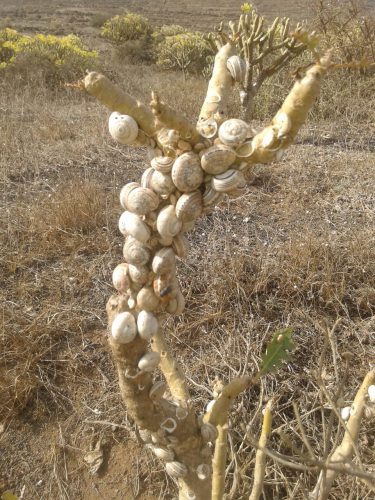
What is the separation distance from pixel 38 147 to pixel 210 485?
4.03 meters

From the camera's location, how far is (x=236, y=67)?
0.66 metres

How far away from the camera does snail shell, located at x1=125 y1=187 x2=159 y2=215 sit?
617mm

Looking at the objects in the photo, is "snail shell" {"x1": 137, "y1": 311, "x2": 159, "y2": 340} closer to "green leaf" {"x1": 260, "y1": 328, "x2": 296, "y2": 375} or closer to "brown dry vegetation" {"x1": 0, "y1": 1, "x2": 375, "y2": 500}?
"green leaf" {"x1": 260, "y1": 328, "x2": 296, "y2": 375}

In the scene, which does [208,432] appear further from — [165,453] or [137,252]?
[137,252]

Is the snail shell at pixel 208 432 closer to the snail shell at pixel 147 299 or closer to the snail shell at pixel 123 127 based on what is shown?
the snail shell at pixel 147 299

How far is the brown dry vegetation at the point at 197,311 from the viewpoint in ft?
5.53

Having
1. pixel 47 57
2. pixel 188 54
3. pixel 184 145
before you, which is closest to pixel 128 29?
pixel 188 54

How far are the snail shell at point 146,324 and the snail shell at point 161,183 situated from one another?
8.0 inches

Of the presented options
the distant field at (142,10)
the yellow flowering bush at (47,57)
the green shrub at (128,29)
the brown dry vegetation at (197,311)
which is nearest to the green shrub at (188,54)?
the yellow flowering bush at (47,57)

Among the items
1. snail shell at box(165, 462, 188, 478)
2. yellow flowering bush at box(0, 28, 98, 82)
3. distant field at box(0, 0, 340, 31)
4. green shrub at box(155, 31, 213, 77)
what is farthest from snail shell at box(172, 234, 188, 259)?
distant field at box(0, 0, 340, 31)

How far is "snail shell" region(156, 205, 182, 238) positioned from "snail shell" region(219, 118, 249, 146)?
127mm

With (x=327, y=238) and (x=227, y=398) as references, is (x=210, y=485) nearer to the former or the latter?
(x=227, y=398)

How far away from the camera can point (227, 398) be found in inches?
32.9

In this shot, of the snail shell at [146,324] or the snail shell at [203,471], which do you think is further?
the snail shell at [203,471]
